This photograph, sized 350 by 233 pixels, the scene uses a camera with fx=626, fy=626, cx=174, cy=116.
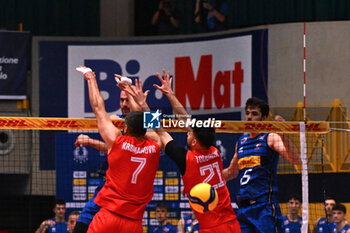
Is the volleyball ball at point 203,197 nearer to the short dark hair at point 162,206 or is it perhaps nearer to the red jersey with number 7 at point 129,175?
the red jersey with number 7 at point 129,175

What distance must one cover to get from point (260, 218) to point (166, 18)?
12.2m

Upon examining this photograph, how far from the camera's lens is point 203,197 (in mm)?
6891

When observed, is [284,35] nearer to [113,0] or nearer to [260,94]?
[260,94]

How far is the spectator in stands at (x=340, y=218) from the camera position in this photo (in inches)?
469

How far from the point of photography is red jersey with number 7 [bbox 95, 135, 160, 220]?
6988 mm

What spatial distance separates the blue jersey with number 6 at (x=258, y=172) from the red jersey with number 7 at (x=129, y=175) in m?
1.80

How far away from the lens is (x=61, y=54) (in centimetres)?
1856

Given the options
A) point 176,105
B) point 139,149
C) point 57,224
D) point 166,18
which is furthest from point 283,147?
point 166,18

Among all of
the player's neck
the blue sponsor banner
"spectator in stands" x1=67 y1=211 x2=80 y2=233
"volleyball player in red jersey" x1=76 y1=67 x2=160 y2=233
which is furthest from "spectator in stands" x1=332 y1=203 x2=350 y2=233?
the blue sponsor banner

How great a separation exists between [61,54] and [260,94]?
20.0 feet

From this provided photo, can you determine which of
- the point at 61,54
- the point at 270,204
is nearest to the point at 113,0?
the point at 61,54

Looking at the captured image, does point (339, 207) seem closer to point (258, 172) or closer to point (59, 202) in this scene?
point (258, 172)

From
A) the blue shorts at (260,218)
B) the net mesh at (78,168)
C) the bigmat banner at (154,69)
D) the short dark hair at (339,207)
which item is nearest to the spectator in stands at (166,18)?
the bigmat banner at (154,69)

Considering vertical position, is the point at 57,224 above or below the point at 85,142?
below
